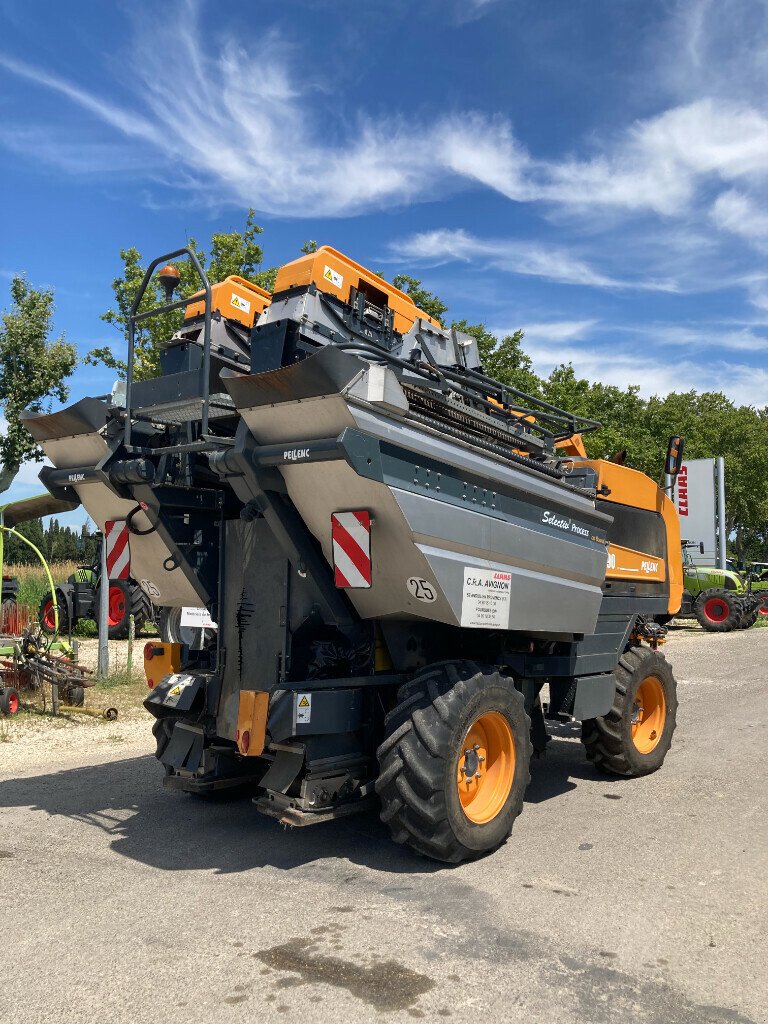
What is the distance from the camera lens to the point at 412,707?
187 inches

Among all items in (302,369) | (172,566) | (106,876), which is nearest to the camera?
(302,369)

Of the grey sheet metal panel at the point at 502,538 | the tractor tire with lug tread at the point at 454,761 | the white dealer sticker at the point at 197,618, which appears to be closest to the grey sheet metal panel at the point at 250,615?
the white dealer sticker at the point at 197,618

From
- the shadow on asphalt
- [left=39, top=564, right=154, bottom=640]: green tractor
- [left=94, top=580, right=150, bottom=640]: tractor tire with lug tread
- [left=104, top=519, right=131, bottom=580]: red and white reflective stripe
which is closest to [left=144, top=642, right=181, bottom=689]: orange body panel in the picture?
[left=104, top=519, right=131, bottom=580]: red and white reflective stripe

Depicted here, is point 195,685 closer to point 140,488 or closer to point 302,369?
point 140,488

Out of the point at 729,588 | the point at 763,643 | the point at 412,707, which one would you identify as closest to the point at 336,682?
the point at 412,707

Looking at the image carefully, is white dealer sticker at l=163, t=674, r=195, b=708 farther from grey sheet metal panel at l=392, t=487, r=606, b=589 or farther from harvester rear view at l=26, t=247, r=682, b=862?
grey sheet metal panel at l=392, t=487, r=606, b=589

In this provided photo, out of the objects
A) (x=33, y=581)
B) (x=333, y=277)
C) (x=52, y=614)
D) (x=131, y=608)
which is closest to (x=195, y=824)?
(x=333, y=277)

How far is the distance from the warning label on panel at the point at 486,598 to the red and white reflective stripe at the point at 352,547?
23.3 inches

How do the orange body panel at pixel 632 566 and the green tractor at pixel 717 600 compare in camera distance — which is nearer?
the orange body panel at pixel 632 566

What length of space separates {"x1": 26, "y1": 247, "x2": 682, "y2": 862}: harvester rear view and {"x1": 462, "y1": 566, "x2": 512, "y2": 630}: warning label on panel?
0.06ft

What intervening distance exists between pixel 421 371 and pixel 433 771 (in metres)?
2.33

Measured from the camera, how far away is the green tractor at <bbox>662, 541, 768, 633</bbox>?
21.4 metres

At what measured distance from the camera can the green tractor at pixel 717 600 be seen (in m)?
21.4

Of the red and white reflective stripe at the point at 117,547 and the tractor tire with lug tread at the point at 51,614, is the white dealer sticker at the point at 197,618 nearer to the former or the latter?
the red and white reflective stripe at the point at 117,547
